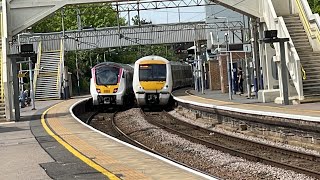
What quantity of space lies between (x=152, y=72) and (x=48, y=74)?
23990 mm

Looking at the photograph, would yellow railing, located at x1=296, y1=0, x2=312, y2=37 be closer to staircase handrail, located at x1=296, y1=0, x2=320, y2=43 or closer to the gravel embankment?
staircase handrail, located at x1=296, y1=0, x2=320, y2=43

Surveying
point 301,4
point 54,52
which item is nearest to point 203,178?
point 301,4

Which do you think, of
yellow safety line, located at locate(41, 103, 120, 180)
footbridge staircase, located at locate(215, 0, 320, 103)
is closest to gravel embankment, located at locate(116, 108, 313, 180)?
A: yellow safety line, located at locate(41, 103, 120, 180)

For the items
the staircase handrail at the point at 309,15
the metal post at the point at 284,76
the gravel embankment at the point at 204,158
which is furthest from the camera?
the staircase handrail at the point at 309,15

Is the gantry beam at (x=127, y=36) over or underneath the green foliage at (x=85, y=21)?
underneath

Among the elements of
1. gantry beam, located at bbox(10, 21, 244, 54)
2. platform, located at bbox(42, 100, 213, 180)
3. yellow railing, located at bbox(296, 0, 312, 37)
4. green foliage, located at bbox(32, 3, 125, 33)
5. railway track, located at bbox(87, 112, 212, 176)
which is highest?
green foliage, located at bbox(32, 3, 125, 33)

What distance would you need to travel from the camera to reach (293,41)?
27047mm

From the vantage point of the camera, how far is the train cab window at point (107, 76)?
1437 inches

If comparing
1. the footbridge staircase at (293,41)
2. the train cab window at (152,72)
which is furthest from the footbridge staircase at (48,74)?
the footbridge staircase at (293,41)

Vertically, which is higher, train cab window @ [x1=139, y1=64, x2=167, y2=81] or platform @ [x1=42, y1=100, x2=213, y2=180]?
train cab window @ [x1=139, y1=64, x2=167, y2=81]

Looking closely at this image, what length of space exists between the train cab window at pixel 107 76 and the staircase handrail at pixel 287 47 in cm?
1083

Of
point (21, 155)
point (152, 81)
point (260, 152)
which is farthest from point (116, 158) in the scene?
point (152, 81)

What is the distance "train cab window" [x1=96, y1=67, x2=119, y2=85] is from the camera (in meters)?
36.5

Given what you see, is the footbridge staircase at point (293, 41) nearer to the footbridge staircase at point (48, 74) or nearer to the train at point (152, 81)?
the train at point (152, 81)
